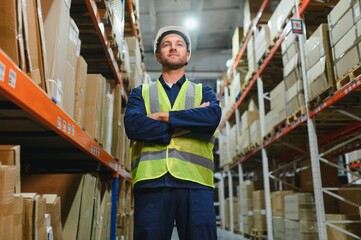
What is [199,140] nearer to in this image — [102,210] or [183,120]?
[183,120]

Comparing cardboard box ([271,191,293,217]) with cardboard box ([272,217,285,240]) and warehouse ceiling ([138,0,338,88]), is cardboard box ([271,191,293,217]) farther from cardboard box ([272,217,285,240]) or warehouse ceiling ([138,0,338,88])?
warehouse ceiling ([138,0,338,88])

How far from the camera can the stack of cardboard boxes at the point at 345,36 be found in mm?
3756

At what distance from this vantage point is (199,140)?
2482mm

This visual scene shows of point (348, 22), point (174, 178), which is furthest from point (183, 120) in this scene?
point (348, 22)

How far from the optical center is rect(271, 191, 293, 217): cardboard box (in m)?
6.62

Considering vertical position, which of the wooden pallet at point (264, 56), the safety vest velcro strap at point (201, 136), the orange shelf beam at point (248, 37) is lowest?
the safety vest velcro strap at point (201, 136)

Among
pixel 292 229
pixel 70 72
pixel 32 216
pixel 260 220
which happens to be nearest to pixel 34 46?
pixel 70 72

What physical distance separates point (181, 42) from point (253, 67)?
538 centimetres

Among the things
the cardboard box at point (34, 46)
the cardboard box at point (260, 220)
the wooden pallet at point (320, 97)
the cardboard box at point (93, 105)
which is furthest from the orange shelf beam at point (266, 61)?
the cardboard box at point (34, 46)

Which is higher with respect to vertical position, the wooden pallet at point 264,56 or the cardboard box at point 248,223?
the wooden pallet at point 264,56

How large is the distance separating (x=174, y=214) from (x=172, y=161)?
347mm

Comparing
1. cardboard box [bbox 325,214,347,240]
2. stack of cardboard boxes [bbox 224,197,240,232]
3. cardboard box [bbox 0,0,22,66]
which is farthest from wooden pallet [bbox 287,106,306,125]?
stack of cardboard boxes [bbox 224,197,240,232]

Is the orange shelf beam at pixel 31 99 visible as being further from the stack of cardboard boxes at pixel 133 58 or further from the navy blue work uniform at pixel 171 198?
the stack of cardboard boxes at pixel 133 58

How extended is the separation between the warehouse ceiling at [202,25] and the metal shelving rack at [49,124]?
7408mm
